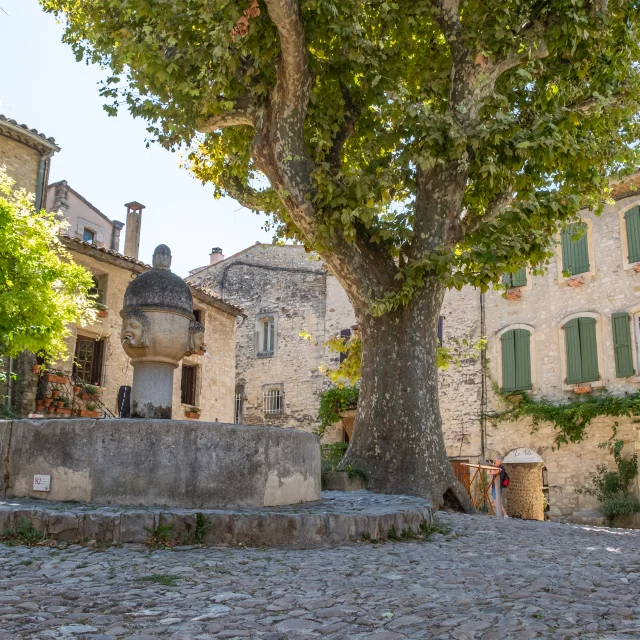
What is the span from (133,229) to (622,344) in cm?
1652

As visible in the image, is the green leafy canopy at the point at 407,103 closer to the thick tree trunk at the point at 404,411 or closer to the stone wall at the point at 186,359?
the thick tree trunk at the point at 404,411

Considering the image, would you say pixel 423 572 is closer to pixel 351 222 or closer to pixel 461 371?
pixel 351 222

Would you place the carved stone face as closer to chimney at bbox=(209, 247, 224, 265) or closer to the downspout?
the downspout

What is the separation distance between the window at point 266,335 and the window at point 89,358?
778cm

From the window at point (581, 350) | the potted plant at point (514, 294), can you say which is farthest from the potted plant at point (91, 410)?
the window at point (581, 350)

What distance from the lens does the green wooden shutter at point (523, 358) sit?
64.8 ft

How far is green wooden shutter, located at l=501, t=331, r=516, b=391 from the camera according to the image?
789 inches

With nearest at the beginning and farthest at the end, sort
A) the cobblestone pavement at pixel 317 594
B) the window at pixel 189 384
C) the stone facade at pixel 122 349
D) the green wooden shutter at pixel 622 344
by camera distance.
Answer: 1. the cobblestone pavement at pixel 317 594
2. the green wooden shutter at pixel 622 344
3. the stone facade at pixel 122 349
4. the window at pixel 189 384

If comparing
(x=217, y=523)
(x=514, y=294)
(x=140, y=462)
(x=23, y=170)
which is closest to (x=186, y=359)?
(x=23, y=170)

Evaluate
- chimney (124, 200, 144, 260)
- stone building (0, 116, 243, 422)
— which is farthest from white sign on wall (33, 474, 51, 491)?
chimney (124, 200, 144, 260)

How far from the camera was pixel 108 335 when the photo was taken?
2034 centimetres

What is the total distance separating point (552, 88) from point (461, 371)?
37.1 ft

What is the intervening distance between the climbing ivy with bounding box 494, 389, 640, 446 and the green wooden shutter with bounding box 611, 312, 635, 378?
0.63 m

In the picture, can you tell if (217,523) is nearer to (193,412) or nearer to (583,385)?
(583,385)
